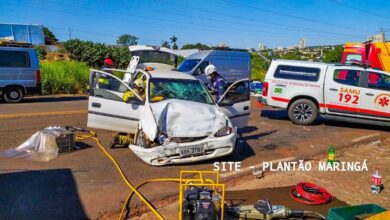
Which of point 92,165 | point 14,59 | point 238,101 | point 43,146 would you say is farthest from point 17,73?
point 238,101

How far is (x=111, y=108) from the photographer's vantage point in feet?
25.1

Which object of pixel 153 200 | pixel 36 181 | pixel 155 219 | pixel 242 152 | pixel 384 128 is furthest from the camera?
pixel 384 128

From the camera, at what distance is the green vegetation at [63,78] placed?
18.4 m

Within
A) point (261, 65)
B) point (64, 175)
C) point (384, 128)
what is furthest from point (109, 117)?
point (261, 65)

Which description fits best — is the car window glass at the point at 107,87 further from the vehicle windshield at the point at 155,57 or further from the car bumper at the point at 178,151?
the vehicle windshield at the point at 155,57

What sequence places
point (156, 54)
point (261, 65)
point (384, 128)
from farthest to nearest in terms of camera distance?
point (261, 65) → point (156, 54) → point (384, 128)

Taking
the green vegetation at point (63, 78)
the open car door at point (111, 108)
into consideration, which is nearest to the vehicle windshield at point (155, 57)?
the green vegetation at point (63, 78)

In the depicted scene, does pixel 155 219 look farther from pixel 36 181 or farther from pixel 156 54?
pixel 156 54

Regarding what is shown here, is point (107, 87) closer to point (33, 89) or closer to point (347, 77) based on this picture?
point (347, 77)

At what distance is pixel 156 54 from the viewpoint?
17.8 meters

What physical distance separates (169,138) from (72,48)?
3313 cm

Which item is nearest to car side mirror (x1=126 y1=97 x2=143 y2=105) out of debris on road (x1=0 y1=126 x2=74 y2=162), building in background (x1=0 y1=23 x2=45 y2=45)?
debris on road (x1=0 y1=126 x2=74 y2=162)

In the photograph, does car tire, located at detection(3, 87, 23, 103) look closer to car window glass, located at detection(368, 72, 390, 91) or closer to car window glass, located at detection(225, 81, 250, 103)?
car window glass, located at detection(225, 81, 250, 103)

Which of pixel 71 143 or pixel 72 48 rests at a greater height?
pixel 72 48
